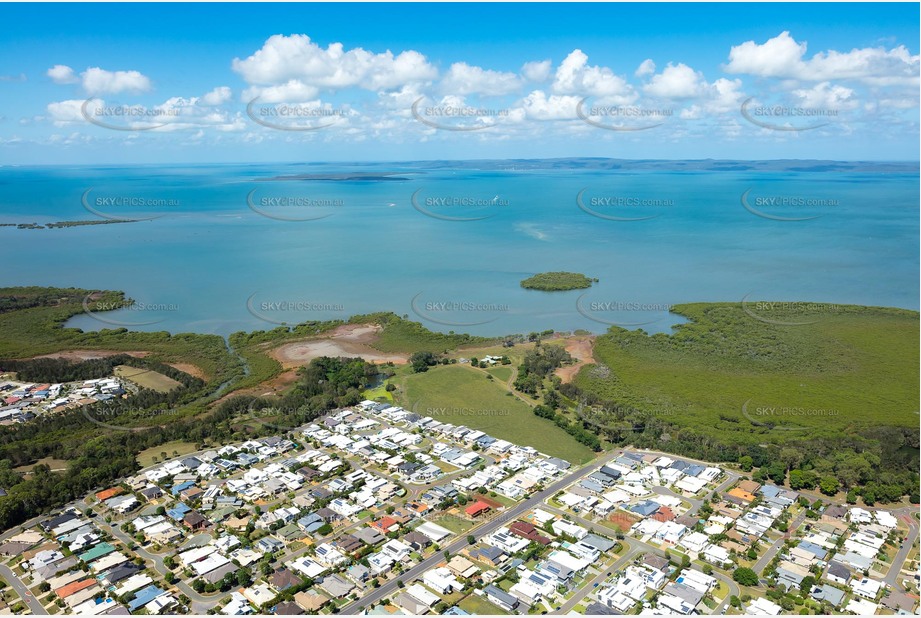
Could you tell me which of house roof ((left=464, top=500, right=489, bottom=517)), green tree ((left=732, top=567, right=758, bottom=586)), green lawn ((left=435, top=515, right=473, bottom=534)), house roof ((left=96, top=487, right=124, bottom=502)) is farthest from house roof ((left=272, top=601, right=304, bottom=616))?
green tree ((left=732, top=567, right=758, bottom=586))

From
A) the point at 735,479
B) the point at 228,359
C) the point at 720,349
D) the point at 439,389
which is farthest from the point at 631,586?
the point at 228,359

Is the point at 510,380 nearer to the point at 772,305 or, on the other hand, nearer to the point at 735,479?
the point at 735,479

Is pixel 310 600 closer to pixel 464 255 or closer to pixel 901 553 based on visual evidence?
pixel 901 553

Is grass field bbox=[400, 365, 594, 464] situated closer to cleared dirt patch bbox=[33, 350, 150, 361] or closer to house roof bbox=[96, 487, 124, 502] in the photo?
house roof bbox=[96, 487, 124, 502]

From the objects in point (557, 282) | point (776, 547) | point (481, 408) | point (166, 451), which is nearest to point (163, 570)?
point (166, 451)

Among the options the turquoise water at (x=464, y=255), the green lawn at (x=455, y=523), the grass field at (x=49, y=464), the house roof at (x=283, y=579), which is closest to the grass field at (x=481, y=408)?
the green lawn at (x=455, y=523)
